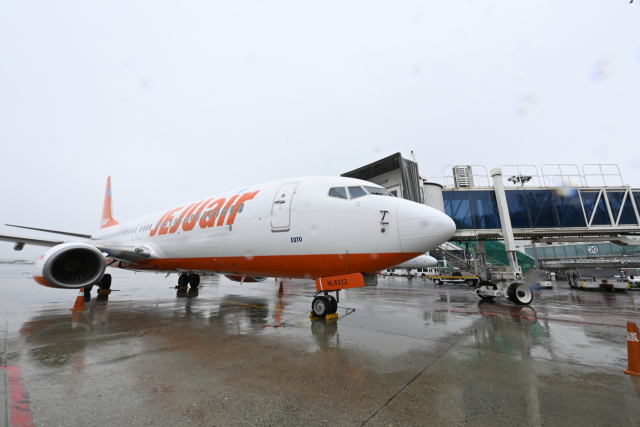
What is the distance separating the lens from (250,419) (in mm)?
2848

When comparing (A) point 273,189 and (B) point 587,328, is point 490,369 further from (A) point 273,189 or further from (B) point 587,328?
(A) point 273,189

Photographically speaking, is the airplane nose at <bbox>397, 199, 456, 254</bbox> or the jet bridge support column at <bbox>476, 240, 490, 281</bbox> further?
the jet bridge support column at <bbox>476, 240, 490, 281</bbox>

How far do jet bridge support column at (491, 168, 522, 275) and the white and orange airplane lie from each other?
26.6 feet

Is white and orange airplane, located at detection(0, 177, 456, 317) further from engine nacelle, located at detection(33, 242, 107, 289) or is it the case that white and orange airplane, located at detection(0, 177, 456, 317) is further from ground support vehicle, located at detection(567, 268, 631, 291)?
ground support vehicle, located at detection(567, 268, 631, 291)

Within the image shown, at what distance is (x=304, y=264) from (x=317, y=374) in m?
3.45

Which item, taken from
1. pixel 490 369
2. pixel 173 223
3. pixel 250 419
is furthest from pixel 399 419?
pixel 173 223

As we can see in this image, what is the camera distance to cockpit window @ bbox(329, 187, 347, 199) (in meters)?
7.36

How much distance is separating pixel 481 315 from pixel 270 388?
8.27 metres

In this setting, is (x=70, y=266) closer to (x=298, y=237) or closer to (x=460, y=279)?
(x=298, y=237)

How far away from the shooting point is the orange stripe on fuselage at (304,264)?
6656 millimetres

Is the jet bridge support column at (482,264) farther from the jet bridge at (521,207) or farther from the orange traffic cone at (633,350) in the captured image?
the orange traffic cone at (633,350)

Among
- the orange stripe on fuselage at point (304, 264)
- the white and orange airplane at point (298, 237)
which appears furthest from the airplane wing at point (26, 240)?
the orange stripe on fuselage at point (304, 264)

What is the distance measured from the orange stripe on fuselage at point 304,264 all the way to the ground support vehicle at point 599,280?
23.2 m

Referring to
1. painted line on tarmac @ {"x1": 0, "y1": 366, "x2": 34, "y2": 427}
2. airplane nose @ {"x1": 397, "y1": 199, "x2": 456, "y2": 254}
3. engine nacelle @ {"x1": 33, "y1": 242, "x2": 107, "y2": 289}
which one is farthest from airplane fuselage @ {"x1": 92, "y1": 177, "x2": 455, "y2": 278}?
painted line on tarmac @ {"x1": 0, "y1": 366, "x2": 34, "y2": 427}
